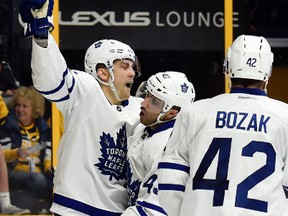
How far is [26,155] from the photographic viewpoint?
9.35 meters

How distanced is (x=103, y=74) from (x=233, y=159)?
63.3 inches

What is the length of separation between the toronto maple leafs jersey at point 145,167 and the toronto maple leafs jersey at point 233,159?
2.48ft

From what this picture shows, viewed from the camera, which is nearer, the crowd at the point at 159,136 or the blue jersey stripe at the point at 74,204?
the crowd at the point at 159,136

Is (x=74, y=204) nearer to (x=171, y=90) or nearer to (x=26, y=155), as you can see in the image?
(x=171, y=90)

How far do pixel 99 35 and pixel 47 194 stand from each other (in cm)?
129

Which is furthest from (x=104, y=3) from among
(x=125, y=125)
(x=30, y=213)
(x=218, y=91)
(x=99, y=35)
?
(x=125, y=125)

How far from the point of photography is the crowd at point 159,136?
5.71 metres

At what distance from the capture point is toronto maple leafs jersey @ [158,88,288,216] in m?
5.70

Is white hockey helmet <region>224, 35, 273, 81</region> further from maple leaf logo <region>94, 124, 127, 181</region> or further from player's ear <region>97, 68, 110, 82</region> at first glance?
player's ear <region>97, 68, 110, 82</region>

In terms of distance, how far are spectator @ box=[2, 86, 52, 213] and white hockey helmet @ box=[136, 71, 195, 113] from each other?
2547 mm

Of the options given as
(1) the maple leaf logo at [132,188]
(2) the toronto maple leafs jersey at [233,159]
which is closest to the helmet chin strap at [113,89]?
(1) the maple leaf logo at [132,188]

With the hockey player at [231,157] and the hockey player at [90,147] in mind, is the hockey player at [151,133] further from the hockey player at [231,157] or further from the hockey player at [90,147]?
the hockey player at [231,157]

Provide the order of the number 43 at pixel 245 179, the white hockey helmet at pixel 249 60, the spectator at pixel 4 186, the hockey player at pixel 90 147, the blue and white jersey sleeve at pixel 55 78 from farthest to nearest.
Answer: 1. the spectator at pixel 4 186
2. the hockey player at pixel 90 147
3. the blue and white jersey sleeve at pixel 55 78
4. the white hockey helmet at pixel 249 60
5. the number 43 at pixel 245 179

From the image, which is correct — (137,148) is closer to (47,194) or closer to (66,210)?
(66,210)
